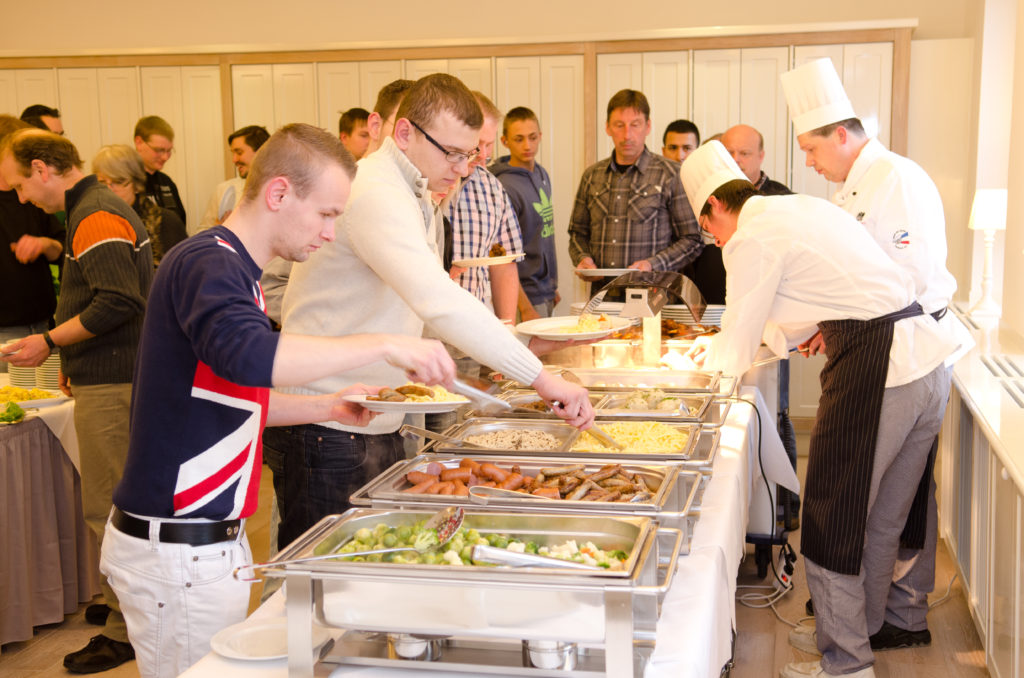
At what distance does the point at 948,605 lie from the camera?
3256 millimetres

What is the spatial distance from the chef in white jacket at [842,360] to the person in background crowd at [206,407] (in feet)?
4.37

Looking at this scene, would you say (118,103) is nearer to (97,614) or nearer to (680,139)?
(680,139)

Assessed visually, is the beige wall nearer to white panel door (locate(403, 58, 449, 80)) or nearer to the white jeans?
white panel door (locate(403, 58, 449, 80))

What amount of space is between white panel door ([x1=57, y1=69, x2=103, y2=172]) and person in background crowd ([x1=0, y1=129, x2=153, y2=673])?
3.33 m

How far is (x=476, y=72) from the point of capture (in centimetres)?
573

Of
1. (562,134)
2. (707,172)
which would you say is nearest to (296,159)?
(707,172)

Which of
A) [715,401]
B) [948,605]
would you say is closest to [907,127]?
[948,605]

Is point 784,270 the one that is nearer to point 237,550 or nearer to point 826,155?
point 826,155

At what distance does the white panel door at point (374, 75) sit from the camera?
583 cm

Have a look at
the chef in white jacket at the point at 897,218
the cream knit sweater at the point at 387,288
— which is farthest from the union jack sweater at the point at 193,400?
the chef in white jacket at the point at 897,218

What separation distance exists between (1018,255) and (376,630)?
327 centimetres

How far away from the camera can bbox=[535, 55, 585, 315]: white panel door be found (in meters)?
5.66

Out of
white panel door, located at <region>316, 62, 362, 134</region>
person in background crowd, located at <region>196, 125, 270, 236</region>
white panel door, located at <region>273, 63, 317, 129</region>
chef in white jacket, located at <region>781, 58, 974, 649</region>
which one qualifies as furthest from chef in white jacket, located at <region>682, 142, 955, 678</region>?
white panel door, located at <region>273, 63, 317, 129</region>

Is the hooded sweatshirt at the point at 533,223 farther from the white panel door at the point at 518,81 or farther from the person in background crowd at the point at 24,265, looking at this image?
the person in background crowd at the point at 24,265
